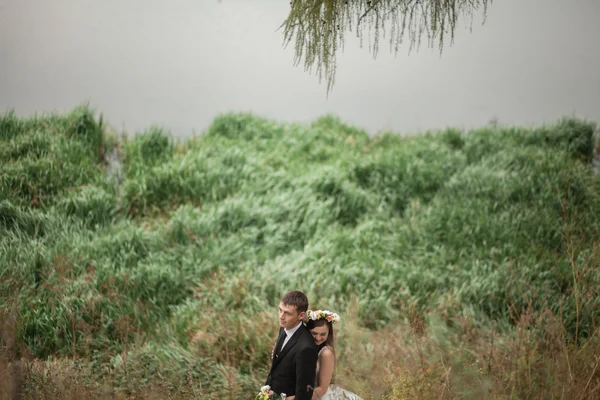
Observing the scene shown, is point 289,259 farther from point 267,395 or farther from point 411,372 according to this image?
point 267,395

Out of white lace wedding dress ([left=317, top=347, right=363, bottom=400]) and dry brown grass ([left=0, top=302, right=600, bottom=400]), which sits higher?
white lace wedding dress ([left=317, top=347, right=363, bottom=400])

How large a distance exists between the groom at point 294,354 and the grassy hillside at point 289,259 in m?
0.71

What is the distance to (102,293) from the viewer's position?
16.9 ft

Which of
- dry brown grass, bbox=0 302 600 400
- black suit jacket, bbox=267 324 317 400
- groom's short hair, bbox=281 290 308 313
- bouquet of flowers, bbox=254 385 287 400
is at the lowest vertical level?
dry brown grass, bbox=0 302 600 400

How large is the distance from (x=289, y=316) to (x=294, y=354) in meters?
0.22

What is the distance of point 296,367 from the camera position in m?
2.77

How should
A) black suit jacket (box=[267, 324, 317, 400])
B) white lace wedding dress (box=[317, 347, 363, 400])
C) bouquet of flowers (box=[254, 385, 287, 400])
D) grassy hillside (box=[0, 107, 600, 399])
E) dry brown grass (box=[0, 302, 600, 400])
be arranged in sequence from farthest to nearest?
grassy hillside (box=[0, 107, 600, 399])
dry brown grass (box=[0, 302, 600, 400])
white lace wedding dress (box=[317, 347, 363, 400])
bouquet of flowers (box=[254, 385, 287, 400])
black suit jacket (box=[267, 324, 317, 400])

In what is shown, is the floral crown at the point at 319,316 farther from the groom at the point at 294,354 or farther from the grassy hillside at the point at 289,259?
the grassy hillside at the point at 289,259

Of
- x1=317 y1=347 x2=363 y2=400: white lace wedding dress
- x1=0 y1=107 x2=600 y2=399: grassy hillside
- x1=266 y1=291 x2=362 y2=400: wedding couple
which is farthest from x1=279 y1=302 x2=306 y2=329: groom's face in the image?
x1=0 y1=107 x2=600 y2=399: grassy hillside

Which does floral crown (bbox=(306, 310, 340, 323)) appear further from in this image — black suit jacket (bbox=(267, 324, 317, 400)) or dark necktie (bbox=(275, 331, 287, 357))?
dark necktie (bbox=(275, 331, 287, 357))

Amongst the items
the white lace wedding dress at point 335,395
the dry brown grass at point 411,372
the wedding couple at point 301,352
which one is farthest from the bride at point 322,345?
the dry brown grass at point 411,372

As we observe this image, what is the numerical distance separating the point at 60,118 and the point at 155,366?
4538 mm

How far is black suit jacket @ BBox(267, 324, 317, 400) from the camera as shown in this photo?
2.72 metres

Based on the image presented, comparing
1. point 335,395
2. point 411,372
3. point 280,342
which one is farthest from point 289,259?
→ point 280,342
